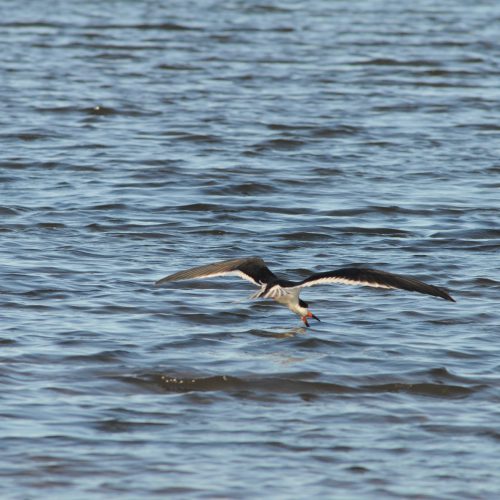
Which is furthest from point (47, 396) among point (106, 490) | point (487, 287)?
point (487, 287)

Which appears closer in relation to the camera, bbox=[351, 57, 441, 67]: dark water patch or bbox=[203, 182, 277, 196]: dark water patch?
bbox=[203, 182, 277, 196]: dark water patch

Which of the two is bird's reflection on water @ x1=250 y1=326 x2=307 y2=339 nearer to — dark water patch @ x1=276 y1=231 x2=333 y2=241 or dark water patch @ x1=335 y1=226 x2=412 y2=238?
dark water patch @ x1=276 y1=231 x2=333 y2=241

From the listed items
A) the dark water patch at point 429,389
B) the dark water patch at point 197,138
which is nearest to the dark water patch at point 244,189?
the dark water patch at point 197,138

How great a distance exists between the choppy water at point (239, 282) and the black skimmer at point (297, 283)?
366 mm

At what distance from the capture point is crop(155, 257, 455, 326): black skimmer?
9711mm

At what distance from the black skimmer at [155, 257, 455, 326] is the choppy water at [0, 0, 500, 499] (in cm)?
37

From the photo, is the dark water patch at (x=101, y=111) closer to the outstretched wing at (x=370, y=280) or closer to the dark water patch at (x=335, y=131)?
the dark water patch at (x=335, y=131)

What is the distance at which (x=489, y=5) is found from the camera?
1473 inches

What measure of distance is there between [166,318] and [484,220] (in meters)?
5.07

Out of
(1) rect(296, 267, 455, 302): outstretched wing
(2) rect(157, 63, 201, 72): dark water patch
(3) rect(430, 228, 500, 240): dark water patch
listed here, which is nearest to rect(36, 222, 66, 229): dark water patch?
(3) rect(430, 228, 500, 240): dark water patch

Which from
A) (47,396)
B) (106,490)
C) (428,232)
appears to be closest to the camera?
(106,490)

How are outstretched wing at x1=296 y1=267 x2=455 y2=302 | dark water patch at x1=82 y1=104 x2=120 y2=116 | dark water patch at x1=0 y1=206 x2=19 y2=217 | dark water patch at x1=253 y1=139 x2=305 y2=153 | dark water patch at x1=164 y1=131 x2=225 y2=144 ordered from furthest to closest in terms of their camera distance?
dark water patch at x1=82 y1=104 x2=120 y2=116, dark water patch at x1=164 y1=131 x2=225 y2=144, dark water patch at x1=253 y1=139 x2=305 y2=153, dark water patch at x1=0 y1=206 x2=19 y2=217, outstretched wing at x1=296 y1=267 x2=455 y2=302

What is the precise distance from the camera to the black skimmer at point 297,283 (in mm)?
9711

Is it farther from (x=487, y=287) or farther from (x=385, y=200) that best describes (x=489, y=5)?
(x=487, y=287)
